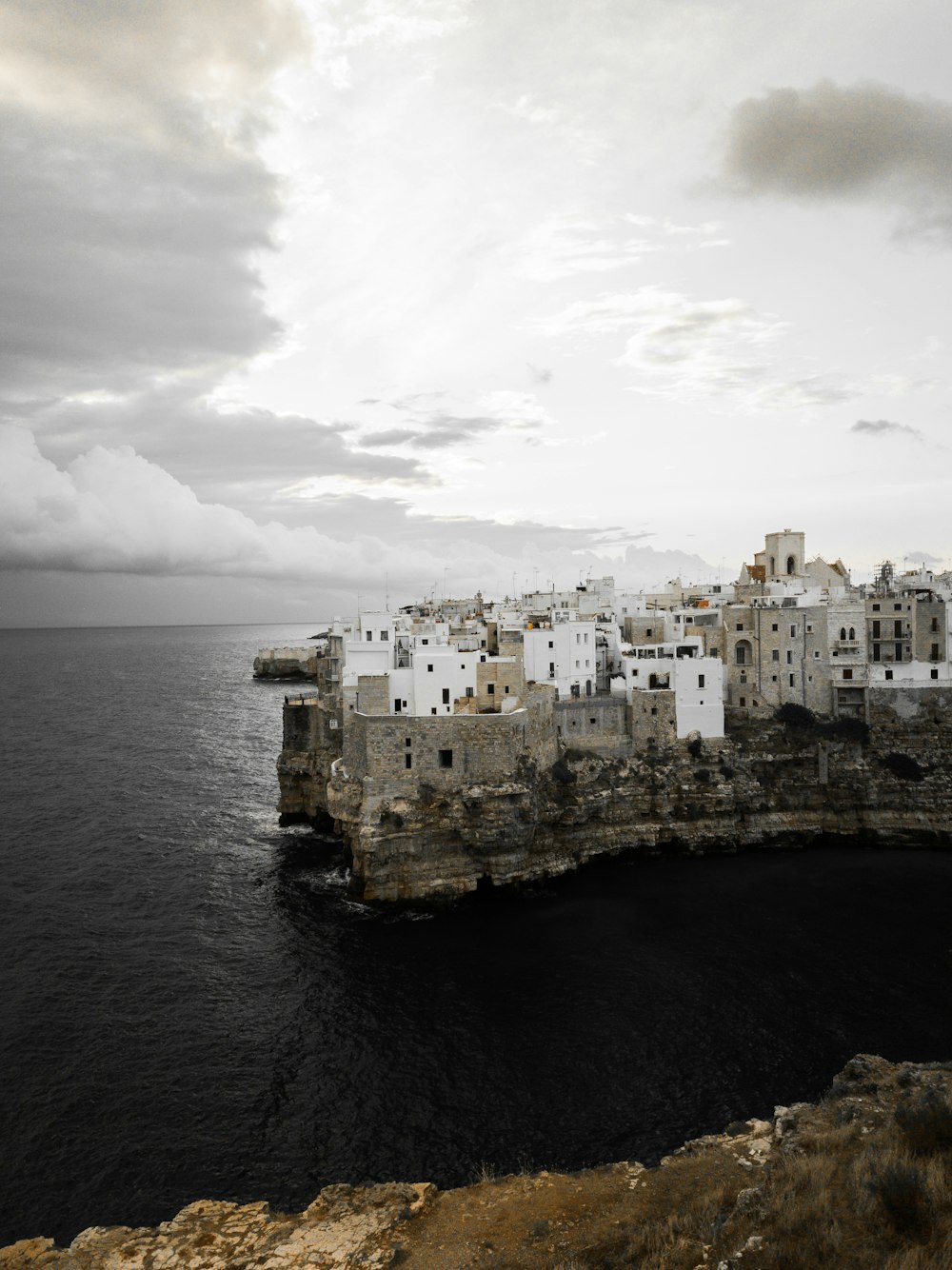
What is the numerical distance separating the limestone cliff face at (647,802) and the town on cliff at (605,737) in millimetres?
115

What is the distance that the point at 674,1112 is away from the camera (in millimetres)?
23562

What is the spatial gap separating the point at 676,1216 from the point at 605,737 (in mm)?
36687

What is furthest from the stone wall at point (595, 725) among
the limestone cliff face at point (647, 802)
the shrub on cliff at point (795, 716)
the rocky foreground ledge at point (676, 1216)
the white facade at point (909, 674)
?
the rocky foreground ledge at point (676, 1216)

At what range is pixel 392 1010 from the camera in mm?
29422

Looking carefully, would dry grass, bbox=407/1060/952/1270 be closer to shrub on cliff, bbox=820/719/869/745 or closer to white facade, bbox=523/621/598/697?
shrub on cliff, bbox=820/719/869/745

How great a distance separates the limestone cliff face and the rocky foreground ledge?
22.2 m

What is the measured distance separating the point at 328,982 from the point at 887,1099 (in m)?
21.6

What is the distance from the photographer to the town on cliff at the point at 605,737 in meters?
40.3

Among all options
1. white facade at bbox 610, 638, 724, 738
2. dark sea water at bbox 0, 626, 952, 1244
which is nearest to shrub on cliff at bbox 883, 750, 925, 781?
dark sea water at bbox 0, 626, 952, 1244

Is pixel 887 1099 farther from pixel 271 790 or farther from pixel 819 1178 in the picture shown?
pixel 271 790

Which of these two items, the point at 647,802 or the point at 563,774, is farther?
the point at 647,802

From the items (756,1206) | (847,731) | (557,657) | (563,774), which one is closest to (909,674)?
(847,731)

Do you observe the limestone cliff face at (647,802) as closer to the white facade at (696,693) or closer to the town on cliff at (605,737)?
the town on cliff at (605,737)

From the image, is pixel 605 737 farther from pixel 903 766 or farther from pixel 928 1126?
pixel 928 1126
